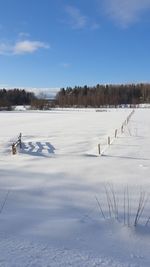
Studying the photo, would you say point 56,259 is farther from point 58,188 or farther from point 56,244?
point 58,188

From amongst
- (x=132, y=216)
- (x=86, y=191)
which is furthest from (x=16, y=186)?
(x=132, y=216)

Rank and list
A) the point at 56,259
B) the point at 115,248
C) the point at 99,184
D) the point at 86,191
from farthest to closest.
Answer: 1. the point at 99,184
2. the point at 86,191
3. the point at 115,248
4. the point at 56,259

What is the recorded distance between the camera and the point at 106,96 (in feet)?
583

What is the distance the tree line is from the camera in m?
175

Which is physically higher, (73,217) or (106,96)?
(106,96)

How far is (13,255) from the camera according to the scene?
4246mm

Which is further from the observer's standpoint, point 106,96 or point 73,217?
point 106,96

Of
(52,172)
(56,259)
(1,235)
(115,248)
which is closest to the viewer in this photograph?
(56,259)

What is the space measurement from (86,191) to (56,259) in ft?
14.5

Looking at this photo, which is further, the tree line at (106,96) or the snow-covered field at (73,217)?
the tree line at (106,96)

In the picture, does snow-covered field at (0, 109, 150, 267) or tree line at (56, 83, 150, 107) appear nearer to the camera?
snow-covered field at (0, 109, 150, 267)

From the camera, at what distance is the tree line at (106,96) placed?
574 feet

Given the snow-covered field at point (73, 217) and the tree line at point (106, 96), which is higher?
the tree line at point (106, 96)

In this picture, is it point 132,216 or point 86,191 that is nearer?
point 132,216
